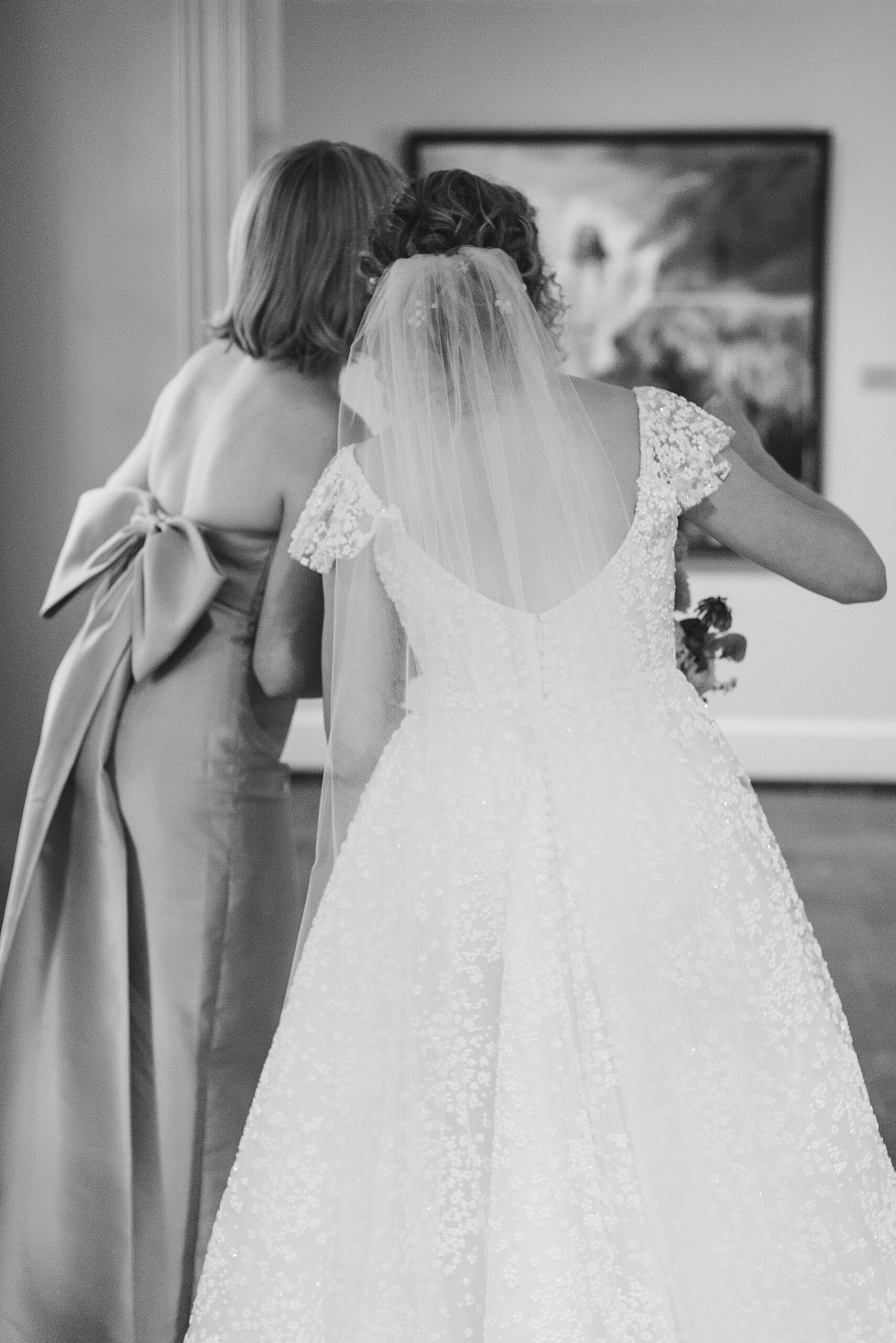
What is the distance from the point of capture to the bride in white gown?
1647 mm

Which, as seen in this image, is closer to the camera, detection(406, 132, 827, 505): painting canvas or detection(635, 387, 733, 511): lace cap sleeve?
detection(635, 387, 733, 511): lace cap sleeve

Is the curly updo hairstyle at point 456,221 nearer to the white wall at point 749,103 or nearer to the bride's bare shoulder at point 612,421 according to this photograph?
A: the bride's bare shoulder at point 612,421

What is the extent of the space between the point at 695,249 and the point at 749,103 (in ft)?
2.11

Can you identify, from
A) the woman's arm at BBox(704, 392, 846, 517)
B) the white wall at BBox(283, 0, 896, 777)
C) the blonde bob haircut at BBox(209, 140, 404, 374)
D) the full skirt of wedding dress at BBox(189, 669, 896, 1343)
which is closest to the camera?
the full skirt of wedding dress at BBox(189, 669, 896, 1343)

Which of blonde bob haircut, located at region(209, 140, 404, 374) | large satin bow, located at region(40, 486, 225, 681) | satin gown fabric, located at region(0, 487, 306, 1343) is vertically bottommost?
satin gown fabric, located at region(0, 487, 306, 1343)

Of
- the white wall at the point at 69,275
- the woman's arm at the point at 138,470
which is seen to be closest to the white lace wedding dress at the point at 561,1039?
the woman's arm at the point at 138,470

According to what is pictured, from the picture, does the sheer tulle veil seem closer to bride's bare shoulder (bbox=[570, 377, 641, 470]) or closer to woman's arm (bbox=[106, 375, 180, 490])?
bride's bare shoulder (bbox=[570, 377, 641, 470])

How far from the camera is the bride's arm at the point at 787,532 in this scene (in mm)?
1790

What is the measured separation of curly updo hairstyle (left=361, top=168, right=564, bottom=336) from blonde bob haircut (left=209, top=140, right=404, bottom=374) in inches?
11.1

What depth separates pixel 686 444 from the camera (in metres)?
1.74

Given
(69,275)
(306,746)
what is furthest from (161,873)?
(306,746)

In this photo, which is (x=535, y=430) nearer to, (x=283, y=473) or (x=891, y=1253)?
(x=283, y=473)

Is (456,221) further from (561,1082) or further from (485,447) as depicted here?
(561,1082)

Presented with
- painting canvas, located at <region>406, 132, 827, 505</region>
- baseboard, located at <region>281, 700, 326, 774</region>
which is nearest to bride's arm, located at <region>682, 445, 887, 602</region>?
painting canvas, located at <region>406, 132, 827, 505</region>
